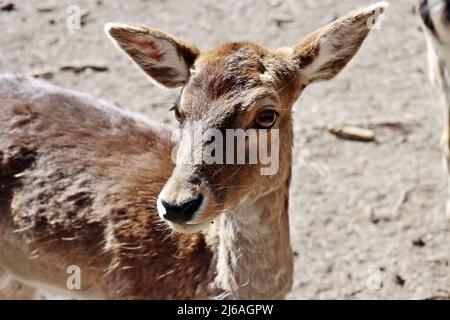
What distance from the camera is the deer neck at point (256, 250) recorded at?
4387mm

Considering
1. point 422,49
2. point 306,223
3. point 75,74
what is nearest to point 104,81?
point 75,74

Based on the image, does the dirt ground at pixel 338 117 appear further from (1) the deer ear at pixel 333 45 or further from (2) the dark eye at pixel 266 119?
(2) the dark eye at pixel 266 119

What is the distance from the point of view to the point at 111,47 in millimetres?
8312

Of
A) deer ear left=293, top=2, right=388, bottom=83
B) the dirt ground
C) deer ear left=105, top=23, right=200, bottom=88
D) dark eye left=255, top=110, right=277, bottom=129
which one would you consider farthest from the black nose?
the dirt ground

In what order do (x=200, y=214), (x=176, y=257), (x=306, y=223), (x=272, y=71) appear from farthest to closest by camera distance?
1. (x=306, y=223)
2. (x=176, y=257)
3. (x=272, y=71)
4. (x=200, y=214)

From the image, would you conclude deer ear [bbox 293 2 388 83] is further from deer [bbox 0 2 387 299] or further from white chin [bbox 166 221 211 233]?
white chin [bbox 166 221 211 233]

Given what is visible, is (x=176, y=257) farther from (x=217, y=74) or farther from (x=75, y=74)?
(x=75, y=74)

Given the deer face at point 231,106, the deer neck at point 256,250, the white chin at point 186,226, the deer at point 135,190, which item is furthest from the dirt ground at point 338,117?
the white chin at point 186,226

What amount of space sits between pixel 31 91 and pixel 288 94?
5.73 feet

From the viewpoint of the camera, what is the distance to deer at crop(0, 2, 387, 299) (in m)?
4.24

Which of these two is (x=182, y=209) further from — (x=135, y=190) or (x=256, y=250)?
(x=135, y=190)

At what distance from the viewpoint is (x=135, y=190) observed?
4.78 metres

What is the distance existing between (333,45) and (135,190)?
1452 mm

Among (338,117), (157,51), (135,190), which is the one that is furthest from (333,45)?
(338,117)
